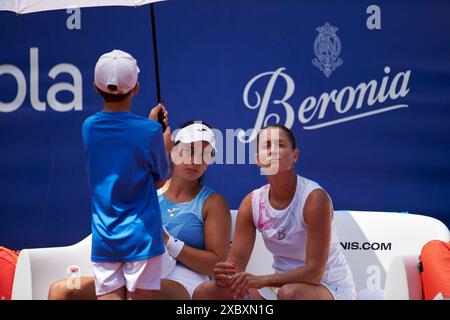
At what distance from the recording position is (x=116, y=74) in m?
3.67

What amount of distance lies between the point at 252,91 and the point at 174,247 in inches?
57.4

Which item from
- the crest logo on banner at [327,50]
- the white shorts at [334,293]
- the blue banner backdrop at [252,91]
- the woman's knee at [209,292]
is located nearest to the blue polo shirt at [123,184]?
the woman's knee at [209,292]

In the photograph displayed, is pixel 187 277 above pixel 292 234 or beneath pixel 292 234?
beneath

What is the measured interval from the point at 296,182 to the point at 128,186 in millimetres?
1050

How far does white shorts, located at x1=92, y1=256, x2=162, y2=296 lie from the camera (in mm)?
3654

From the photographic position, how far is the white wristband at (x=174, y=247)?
4.45 m

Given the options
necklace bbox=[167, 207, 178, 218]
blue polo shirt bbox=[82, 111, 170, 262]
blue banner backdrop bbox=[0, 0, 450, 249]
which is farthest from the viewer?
blue banner backdrop bbox=[0, 0, 450, 249]

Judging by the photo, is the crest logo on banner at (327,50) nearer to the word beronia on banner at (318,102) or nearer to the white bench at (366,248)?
the word beronia on banner at (318,102)

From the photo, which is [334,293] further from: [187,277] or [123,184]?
[123,184]

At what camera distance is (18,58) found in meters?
5.54

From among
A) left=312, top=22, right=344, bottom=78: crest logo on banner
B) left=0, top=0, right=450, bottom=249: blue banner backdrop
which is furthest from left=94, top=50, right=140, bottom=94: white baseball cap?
left=312, top=22, right=344, bottom=78: crest logo on banner

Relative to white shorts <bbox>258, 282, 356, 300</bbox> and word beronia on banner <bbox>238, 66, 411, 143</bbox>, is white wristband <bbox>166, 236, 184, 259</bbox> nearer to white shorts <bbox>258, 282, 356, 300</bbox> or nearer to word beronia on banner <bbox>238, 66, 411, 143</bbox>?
white shorts <bbox>258, 282, 356, 300</bbox>

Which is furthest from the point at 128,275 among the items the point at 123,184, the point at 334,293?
the point at 334,293

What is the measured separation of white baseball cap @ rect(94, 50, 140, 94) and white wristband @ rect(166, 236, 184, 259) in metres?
1.04
